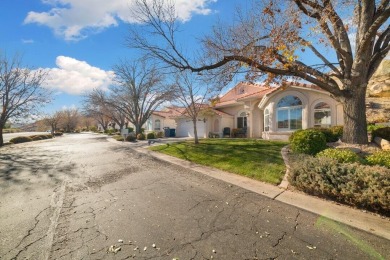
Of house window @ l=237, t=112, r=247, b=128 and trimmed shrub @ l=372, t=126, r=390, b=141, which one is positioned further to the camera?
house window @ l=237, t=112, r=247, b=128

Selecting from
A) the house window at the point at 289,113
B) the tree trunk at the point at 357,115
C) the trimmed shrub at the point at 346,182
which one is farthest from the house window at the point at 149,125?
the trimmed shrub at the point at 346,182

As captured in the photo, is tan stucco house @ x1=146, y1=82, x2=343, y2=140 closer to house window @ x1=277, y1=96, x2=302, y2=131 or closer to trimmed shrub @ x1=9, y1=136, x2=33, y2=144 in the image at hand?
house window @ x1=277, y1=96, x2=302, y2=131

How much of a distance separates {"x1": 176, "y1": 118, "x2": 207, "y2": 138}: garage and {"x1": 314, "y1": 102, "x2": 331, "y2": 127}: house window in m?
13.3

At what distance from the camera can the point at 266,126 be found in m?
20.3

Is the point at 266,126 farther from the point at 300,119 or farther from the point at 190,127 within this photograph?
the point at 190,127

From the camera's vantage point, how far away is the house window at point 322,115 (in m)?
16.5

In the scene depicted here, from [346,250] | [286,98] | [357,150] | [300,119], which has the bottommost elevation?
[346,250]

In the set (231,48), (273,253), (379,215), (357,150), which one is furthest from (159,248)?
(231,48)

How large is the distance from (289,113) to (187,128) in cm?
1558

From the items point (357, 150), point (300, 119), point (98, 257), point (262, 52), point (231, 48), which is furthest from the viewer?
point (300, 119)

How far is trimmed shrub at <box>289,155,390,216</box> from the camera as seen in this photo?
4.69m

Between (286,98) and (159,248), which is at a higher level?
(286,98)

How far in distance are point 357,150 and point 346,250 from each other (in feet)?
21.7

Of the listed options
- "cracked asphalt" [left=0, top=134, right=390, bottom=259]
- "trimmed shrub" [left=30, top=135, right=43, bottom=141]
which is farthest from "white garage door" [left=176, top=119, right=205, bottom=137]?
"trimmed shrub" [left=30, top=135, right=43, bottom=141]
